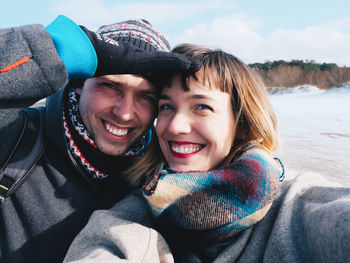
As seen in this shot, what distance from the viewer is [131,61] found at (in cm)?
168

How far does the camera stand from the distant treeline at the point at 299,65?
98.8 ft

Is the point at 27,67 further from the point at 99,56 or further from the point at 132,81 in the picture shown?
the point at 132,81

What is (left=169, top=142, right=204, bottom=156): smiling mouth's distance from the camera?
5.63ft

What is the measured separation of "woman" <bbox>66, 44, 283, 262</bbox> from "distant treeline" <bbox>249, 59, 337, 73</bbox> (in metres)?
29.8

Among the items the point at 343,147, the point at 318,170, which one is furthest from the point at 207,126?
the point at 343,147

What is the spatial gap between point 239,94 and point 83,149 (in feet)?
3.37

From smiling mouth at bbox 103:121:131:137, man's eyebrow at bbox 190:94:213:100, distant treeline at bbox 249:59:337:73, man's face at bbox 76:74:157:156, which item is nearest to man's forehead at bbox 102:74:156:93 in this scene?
man's face at bbox 76:74:157:156

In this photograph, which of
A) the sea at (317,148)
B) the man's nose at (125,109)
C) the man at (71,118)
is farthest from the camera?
the sea at (317,148)

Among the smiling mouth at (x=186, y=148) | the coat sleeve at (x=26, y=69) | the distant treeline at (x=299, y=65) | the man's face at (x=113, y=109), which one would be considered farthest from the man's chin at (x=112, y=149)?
the distant treeline at (x=299, y=65)

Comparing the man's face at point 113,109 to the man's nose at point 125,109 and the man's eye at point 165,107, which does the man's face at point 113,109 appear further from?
the man's eye at point 165,107

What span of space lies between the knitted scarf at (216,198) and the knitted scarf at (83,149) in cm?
54

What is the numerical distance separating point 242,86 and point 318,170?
251cm

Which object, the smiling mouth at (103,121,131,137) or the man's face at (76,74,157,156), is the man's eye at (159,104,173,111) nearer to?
the man's face at (76,74,157,156)

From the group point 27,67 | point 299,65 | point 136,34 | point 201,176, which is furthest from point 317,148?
point 299,65
